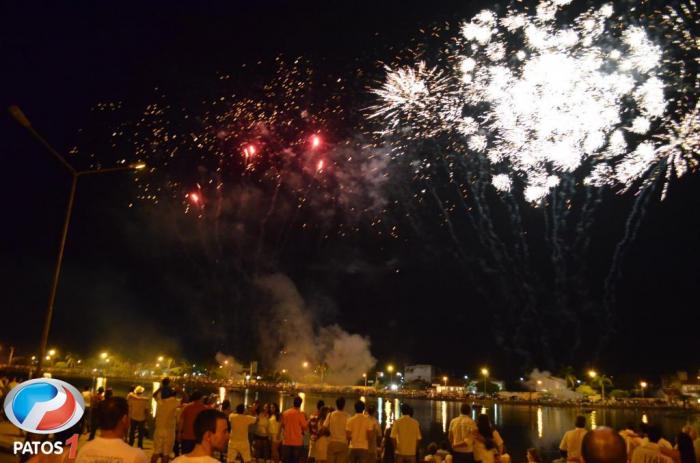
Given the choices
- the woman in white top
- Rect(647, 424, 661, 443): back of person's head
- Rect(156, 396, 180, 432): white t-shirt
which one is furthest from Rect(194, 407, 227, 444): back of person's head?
Rect(647, 424, 661, 443): back of person's head

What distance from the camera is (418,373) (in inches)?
6334

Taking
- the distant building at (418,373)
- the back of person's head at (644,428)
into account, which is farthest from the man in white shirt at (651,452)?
the distant building at (418,373)

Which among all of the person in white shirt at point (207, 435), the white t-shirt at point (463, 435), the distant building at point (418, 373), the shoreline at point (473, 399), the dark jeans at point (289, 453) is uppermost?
the distant building at point (418, 373)

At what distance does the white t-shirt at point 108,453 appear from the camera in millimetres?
3992

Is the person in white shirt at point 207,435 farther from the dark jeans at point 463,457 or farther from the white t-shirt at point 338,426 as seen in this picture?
the white t-shirt at point 338,426

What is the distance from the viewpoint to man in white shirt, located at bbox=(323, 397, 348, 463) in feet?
35.2

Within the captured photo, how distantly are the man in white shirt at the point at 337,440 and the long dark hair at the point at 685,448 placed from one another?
6161 millimetres

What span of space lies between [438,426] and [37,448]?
5351 centimetres

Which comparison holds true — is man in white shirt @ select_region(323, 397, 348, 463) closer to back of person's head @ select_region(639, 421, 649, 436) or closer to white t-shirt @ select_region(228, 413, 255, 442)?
white t-shirt @ select_region(228, 413, 255, 442)

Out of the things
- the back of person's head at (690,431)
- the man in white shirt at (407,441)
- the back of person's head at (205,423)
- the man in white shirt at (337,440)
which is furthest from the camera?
the man in white shirt at (337,440)

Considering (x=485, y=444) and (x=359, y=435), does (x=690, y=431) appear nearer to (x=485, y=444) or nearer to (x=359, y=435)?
(x=485, y=444)

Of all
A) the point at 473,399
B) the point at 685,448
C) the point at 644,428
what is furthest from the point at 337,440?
the point at 473,399

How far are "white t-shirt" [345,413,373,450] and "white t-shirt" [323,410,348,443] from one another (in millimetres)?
423

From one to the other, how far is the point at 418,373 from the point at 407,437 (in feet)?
516
